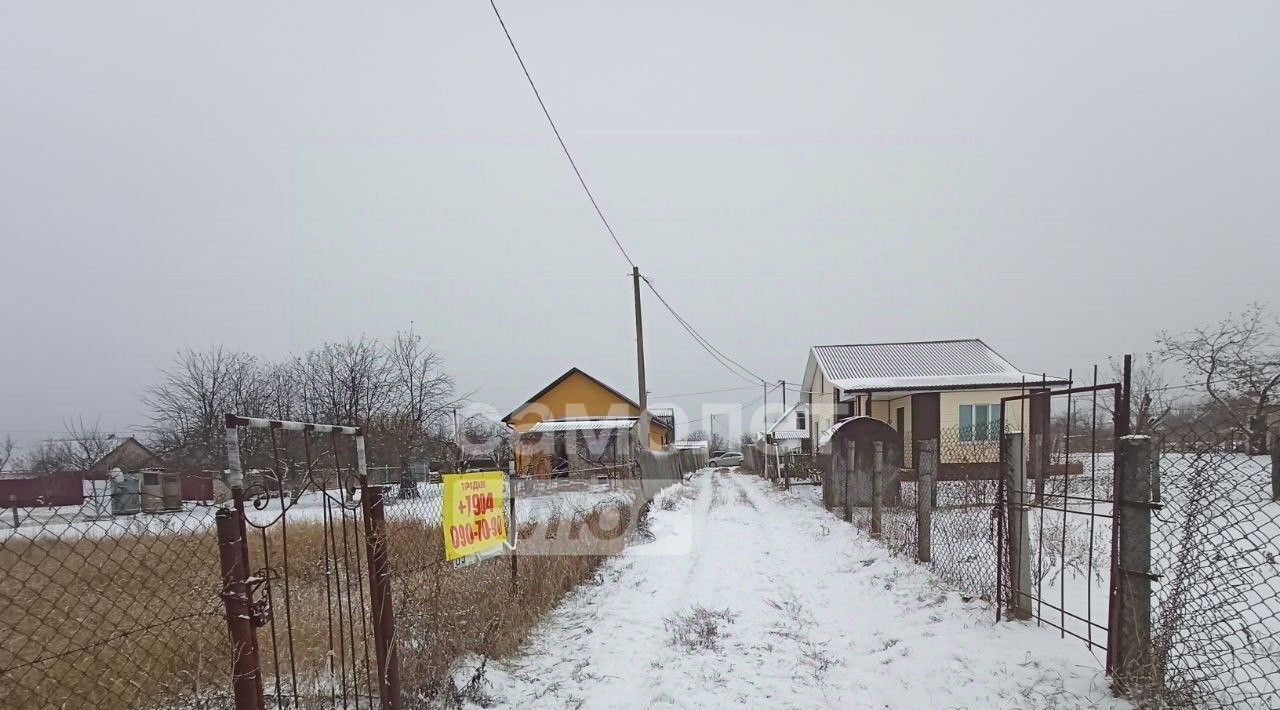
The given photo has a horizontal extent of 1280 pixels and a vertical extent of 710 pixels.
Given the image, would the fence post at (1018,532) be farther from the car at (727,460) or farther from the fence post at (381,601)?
the car at (727,460)

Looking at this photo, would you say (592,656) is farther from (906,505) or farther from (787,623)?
(906,505)

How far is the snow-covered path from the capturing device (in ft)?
13.9

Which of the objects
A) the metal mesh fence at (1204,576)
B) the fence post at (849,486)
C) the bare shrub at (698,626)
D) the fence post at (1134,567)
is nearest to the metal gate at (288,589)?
the bare shrub at (698,626)

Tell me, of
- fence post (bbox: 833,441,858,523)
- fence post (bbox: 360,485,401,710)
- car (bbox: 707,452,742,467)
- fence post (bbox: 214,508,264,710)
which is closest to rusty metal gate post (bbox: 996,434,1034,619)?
fence post (bbox: 360,485,401,710)

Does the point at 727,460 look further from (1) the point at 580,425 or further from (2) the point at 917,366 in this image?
(2) the point at 917,366

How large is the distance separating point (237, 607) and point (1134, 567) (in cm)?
428

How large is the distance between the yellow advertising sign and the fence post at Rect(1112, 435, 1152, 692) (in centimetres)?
391

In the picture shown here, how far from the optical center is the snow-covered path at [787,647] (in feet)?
13.9

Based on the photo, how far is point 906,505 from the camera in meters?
11.0

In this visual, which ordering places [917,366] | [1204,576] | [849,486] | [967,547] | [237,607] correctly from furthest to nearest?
[917,366] → [849,486] → [967,547] → [1204,576] → [237,607]

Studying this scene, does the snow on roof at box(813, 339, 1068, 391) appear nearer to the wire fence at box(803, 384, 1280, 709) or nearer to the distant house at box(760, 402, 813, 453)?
the distant house at box(760, 402, 813, 453)

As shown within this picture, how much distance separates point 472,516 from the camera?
497 cm

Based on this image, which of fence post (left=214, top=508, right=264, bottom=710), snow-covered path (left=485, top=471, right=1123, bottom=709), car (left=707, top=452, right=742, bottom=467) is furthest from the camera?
car (left=707, top=452, right=742, bottom=467)

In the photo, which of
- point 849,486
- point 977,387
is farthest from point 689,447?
point 849,486
